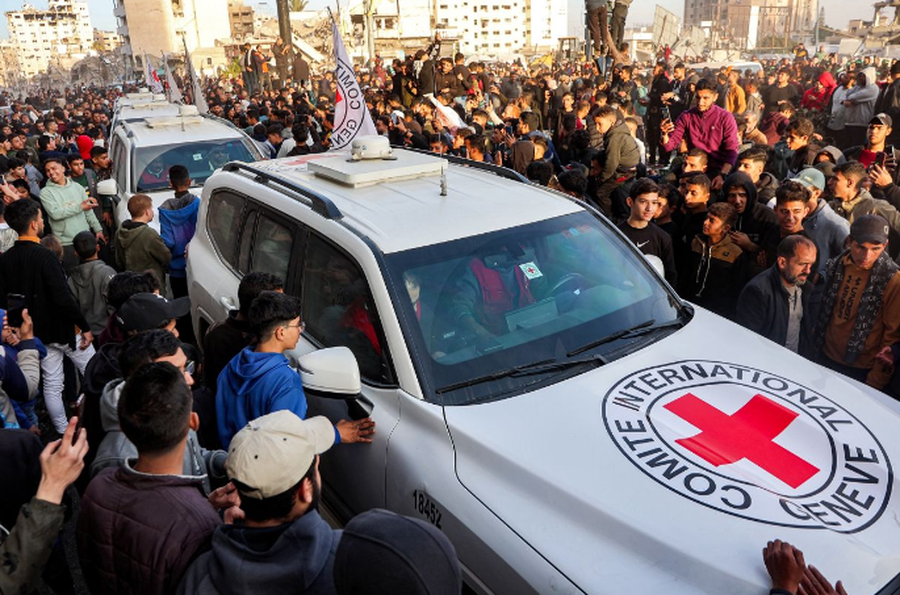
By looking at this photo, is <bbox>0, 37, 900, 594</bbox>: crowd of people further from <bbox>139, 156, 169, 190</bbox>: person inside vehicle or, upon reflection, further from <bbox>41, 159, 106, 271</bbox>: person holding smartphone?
<bbox>139, 156, 169, 190</bbox>: person inside vehicle

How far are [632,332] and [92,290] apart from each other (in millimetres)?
4321

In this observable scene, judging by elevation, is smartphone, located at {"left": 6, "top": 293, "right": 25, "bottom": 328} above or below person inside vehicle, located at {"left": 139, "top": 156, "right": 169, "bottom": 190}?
below

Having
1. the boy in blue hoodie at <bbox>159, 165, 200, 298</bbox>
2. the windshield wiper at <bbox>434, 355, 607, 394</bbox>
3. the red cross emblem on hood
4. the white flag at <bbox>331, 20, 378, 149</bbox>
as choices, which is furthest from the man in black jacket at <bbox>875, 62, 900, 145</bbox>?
the boy in blue hoodie at <bbox>159, 165, 200, 298</bbox>

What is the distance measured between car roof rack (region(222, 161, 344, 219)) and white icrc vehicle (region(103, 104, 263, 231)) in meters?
3.33

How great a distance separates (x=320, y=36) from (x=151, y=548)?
6519 cm

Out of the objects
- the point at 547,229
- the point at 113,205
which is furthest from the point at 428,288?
the point at 113,205

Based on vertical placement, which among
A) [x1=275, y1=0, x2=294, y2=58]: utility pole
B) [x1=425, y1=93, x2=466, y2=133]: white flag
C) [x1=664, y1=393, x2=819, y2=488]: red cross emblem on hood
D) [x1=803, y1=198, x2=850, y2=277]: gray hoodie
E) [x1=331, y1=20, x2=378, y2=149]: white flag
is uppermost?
[x1=275, y1=0, x2=294, y2=58]: utility pole

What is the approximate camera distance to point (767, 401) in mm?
2615

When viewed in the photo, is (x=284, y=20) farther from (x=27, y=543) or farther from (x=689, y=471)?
(x=689, y=471)

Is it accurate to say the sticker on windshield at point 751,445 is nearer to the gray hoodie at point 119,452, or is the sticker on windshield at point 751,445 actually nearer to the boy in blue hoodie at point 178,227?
the gray hoodie at point 119,452

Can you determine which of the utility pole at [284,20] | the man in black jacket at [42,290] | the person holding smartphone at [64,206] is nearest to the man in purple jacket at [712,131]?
the man in black jacket at [42,290]

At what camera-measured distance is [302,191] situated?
3625 mm

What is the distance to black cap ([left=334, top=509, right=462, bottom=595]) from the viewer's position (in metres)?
1.35

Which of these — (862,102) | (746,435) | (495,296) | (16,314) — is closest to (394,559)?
(746,435)
